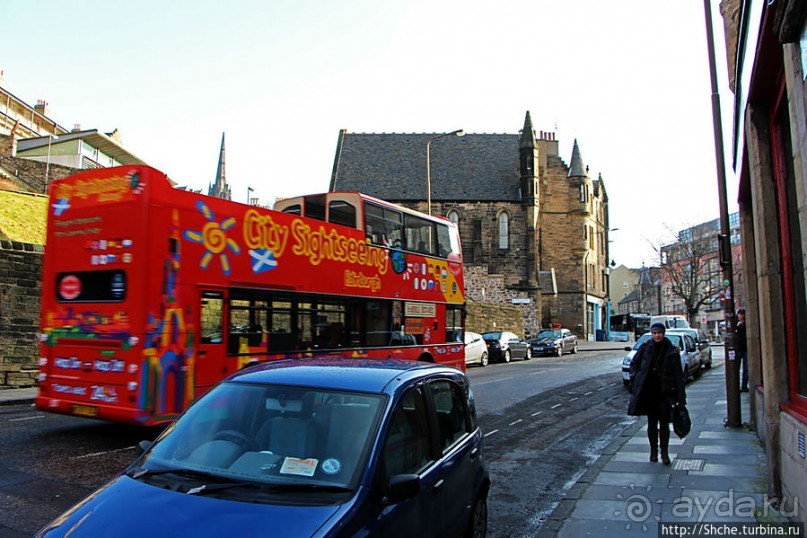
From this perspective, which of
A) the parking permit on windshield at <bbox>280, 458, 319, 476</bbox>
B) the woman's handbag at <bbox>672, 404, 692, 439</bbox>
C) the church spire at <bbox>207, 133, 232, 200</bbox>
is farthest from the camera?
the church spire at <bbox>207, 133, 232, 200</bbox>

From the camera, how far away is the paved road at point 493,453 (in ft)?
18.2

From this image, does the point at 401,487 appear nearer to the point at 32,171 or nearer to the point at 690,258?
the point at 32,171

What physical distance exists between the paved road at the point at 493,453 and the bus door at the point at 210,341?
1.27 m

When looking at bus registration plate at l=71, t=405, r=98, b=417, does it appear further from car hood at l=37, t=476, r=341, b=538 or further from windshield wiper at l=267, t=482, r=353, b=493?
windshield wiper at l=267, t=482, r=353, b=493

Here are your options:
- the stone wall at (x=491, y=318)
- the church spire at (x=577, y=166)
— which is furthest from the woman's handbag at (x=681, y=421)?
the church spire at (x=577, y=166)

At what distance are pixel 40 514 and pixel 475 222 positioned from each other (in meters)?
50.2

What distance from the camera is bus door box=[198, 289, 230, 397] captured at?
8328 millimetres

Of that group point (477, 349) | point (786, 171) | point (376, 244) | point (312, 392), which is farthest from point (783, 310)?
point (477, 349)

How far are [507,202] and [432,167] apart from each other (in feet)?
25.5

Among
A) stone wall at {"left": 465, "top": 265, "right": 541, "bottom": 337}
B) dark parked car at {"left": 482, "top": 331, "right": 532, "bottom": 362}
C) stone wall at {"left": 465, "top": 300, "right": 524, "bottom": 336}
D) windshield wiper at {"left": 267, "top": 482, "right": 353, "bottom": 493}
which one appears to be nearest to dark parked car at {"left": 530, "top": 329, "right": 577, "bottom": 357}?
stone wall at {"left": 465, "top": 300, "right": 524, "bottom": 336}

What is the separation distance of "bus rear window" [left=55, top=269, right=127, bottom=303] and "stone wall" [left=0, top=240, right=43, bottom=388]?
6924 millimetres

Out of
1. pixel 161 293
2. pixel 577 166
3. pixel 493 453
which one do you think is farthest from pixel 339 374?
pixel 577 166

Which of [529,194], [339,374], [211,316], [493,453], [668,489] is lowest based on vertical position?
[493,453]

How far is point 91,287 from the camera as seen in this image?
823cm
